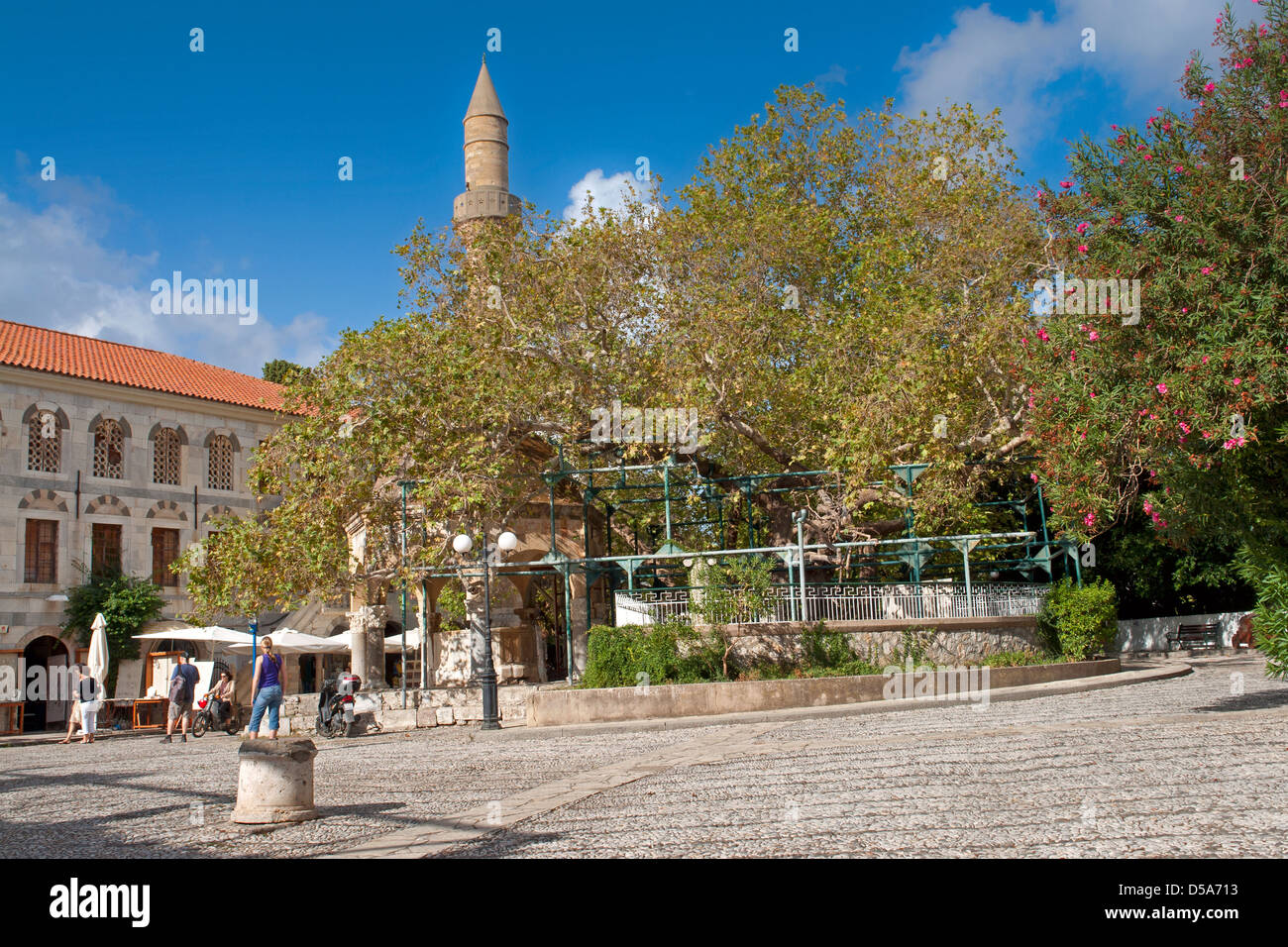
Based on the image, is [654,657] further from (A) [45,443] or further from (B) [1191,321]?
(A) [45,443]

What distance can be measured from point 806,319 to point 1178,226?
599 inches

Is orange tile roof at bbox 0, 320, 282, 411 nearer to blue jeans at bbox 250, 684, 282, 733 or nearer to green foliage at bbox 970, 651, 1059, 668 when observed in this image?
blue jeans at bbox 250, 684, 282, 733

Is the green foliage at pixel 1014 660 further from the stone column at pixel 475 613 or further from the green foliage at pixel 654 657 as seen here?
the stone column at pixel 475 613

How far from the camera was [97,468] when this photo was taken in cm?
2994

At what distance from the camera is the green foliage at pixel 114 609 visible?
1110 inches

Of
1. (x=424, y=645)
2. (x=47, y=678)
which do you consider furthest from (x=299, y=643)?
(x=47, y=678)

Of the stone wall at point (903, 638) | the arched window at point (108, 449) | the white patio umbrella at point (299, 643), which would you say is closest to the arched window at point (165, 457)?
the arched window at point (108, 449)

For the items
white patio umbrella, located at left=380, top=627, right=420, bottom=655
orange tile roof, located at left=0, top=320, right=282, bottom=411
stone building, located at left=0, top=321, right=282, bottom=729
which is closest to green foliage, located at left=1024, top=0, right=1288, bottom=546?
white patio umbrella, located at left=380, top=627, right=420, bottom=655

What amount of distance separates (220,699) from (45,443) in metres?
11.7

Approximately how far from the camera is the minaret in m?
38.2

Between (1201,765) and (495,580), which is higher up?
(495,580)

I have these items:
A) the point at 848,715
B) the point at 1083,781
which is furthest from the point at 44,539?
the point at 1083,781

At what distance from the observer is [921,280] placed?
25.9m
